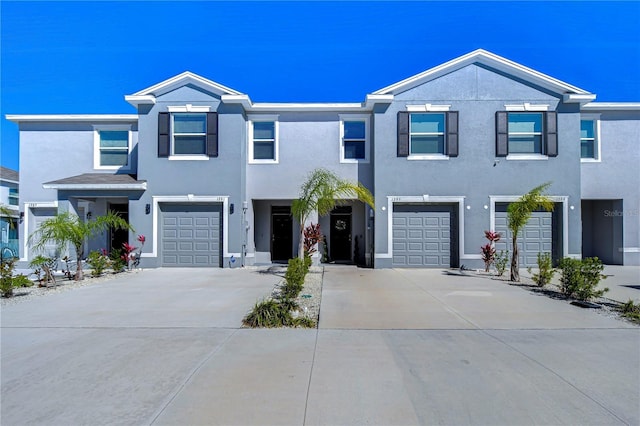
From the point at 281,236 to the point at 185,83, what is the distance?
7.22 m

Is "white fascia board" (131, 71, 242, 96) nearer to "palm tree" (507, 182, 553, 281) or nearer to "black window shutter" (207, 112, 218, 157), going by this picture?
"black window shutter" (207, 112, 218, 157)

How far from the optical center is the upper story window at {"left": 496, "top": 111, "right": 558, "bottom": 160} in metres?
13.0

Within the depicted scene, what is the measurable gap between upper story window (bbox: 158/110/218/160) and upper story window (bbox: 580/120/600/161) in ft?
47.7

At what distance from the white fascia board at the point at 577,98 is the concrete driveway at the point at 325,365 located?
9204 millimetres

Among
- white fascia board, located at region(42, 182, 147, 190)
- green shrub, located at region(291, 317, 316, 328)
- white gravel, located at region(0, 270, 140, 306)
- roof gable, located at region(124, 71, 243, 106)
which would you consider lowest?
white gravel, located at region(0, 270, 140, 306)

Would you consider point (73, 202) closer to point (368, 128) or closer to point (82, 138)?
point (82, 138)

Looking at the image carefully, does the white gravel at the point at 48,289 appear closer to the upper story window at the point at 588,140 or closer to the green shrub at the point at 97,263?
the green shrub at the point at 97,263

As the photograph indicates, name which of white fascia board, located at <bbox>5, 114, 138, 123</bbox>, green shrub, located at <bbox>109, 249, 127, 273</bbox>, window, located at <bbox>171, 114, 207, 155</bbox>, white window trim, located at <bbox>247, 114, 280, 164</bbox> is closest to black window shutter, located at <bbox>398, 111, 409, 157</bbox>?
white window trim, located at <bbox>247, 114, 280, 164</bbox>

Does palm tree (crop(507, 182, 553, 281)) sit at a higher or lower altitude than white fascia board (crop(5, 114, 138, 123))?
lower

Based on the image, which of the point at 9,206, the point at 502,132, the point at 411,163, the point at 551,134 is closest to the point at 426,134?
the point at 411,163

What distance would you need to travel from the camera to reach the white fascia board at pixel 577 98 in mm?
12867

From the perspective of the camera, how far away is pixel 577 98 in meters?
12.9

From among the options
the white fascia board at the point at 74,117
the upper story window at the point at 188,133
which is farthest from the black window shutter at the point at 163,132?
the white fascia board at the point at 74,117

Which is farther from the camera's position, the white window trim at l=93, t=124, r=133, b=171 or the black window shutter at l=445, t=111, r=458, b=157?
the white window trim at l=93, t=124, r=133, b=171
